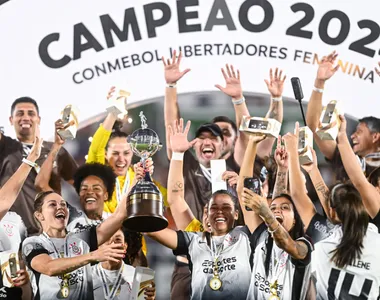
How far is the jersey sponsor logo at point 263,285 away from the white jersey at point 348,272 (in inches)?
10.3

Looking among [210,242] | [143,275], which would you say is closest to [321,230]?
[210,242]

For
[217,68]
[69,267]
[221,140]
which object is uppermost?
[217,68]

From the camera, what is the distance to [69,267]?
711cm

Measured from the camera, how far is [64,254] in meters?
7.25

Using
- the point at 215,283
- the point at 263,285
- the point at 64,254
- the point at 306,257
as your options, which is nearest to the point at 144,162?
the point at 64,254

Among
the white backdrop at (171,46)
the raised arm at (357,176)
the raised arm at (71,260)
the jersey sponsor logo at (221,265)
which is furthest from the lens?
the white backdrop at (171,46)

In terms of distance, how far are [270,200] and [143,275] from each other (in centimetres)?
102

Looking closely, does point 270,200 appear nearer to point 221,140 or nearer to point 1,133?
point 221,140

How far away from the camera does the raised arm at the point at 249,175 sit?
7.30 m

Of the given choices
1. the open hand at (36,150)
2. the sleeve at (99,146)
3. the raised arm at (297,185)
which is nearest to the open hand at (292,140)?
the raised arm at (297,185)

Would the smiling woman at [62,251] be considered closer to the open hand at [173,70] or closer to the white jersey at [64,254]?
the white jersey at [64,254]

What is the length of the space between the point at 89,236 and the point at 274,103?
1.60 meters

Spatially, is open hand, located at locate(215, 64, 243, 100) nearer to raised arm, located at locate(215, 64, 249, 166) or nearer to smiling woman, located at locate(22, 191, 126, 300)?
raised arm, located at locate(215, 64, 249, 166)

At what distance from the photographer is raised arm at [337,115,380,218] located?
7.32 meters
